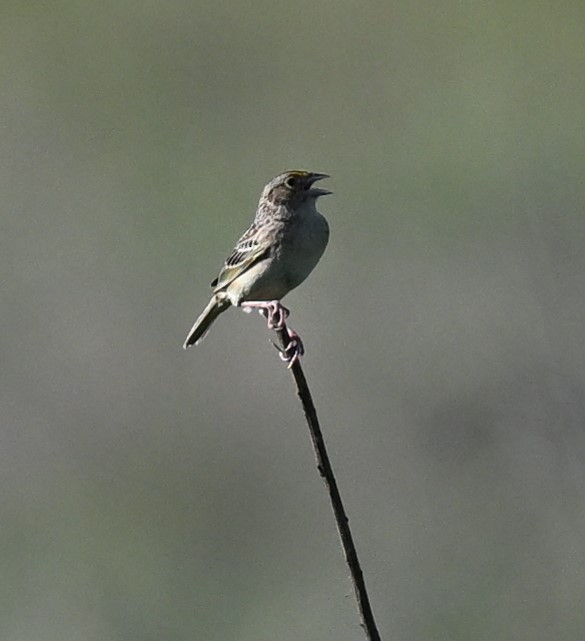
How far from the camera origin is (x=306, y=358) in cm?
1022

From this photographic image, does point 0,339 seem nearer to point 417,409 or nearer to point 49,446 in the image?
point 49,446

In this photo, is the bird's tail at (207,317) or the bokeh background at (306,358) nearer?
the bird's tail at (207,317)

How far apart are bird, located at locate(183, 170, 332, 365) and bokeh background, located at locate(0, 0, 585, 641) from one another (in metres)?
0.76

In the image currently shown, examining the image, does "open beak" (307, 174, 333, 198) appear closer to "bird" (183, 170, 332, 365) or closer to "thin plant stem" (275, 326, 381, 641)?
"bird" (183, 170, 332, 365)

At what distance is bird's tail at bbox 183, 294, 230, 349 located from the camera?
5848mm

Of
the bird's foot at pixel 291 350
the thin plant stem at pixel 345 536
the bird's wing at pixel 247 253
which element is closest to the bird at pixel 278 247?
the bird's wing at pixel 247 253

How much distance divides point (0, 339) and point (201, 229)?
187cm

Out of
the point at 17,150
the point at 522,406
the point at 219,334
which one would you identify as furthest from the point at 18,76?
the point at 522,406

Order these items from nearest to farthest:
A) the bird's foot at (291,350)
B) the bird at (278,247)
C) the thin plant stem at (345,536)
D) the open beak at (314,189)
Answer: the thin plant stem at (345,536) < the bird's foot at (291,350) < the bird at (278,247) < the open beak at (314,189)

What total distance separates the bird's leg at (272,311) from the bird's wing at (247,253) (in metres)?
0.30

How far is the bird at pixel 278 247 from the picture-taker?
17.6 feet

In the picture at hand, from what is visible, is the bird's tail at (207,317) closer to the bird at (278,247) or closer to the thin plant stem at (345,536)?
the bird at (278,247)

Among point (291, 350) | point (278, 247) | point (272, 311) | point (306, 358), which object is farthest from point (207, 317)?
point (306, 358)

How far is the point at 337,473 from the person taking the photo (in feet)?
29.0
